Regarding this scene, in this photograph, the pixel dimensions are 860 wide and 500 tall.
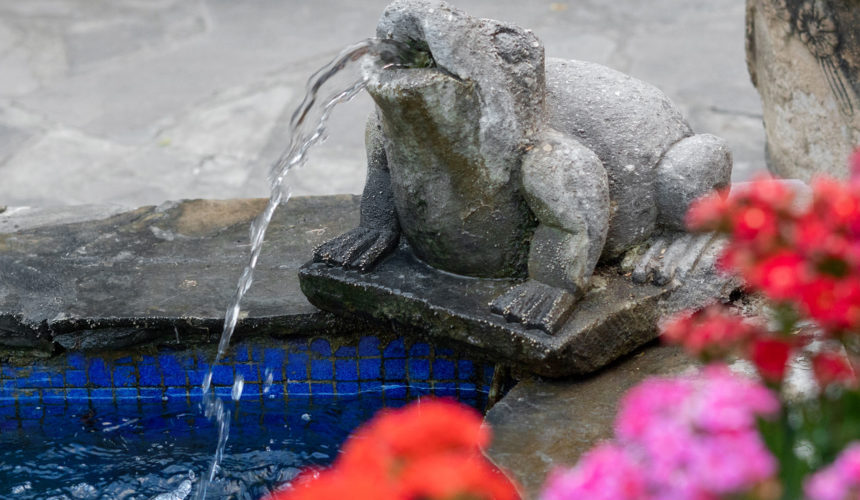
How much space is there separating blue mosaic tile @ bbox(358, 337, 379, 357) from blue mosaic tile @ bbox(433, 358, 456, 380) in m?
0.19

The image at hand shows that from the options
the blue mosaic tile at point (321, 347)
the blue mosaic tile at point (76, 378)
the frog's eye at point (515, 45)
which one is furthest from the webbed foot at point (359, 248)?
the blue mosaic tile at point (76, 378)

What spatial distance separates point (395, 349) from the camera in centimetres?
314

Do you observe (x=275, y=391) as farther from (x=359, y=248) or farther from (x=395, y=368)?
(x=359, y=248)

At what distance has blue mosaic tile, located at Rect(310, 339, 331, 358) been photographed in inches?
123

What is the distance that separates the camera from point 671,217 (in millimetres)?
2787

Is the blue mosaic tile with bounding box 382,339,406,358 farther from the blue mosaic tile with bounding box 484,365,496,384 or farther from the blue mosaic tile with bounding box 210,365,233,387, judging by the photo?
the blue mosaic tile with bounding box 210,365,233,387

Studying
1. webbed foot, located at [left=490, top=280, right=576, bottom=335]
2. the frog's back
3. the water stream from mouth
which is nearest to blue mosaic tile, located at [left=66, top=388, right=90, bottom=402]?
the water stream from mouth

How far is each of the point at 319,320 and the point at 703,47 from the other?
4550 mm

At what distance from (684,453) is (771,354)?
0.24 meters

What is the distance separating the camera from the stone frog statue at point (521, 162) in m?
2.45

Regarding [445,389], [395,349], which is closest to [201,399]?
[395,349]

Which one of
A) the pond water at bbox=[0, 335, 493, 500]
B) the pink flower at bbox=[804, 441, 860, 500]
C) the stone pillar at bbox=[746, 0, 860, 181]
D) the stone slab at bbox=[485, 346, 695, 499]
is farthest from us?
the stone pillar at bbox=[746, 0, 860, 181]

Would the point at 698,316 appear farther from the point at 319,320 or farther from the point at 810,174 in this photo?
the point at 810,174

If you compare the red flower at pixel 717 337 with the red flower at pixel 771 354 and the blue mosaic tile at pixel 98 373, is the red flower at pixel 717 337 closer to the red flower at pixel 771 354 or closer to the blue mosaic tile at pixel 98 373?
the red flower at pixel 771 354
